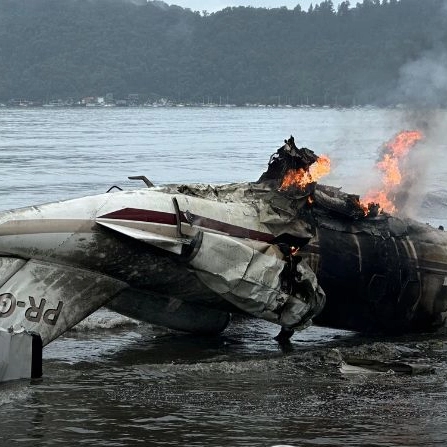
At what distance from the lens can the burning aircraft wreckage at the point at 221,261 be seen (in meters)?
17.0

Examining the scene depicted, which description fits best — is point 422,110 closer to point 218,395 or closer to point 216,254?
point 216,254

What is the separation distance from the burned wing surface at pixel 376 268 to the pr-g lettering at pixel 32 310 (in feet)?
16.0

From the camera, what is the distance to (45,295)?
1700 cm

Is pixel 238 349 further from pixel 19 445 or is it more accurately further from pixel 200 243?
pixel 19 445

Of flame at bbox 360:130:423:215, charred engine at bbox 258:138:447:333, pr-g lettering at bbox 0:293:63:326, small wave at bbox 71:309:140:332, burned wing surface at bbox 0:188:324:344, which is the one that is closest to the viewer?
pr-g lettering at bbox 0:293:63:326

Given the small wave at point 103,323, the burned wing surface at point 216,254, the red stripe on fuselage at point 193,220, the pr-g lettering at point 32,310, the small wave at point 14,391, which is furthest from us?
the small wave at point 103,323

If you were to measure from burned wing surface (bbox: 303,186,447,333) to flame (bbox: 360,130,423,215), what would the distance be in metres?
1.47

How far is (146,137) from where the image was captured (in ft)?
340

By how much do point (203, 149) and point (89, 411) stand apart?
221 ft

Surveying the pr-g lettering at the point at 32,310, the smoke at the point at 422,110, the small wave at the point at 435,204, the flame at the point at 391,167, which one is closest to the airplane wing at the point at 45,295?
the pr-g lettering at the point at 32,310

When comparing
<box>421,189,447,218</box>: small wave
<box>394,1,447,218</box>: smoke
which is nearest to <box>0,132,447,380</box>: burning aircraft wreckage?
<box>394,1,447,218</box>: smoke

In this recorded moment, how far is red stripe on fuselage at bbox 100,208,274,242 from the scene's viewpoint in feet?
57.4

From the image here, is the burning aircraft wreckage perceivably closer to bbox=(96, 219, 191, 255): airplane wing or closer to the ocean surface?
bbox=(96, 219, 191, 255): airplane wing

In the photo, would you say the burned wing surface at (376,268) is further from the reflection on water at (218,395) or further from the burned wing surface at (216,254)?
the burned wing surface at (216,254)
